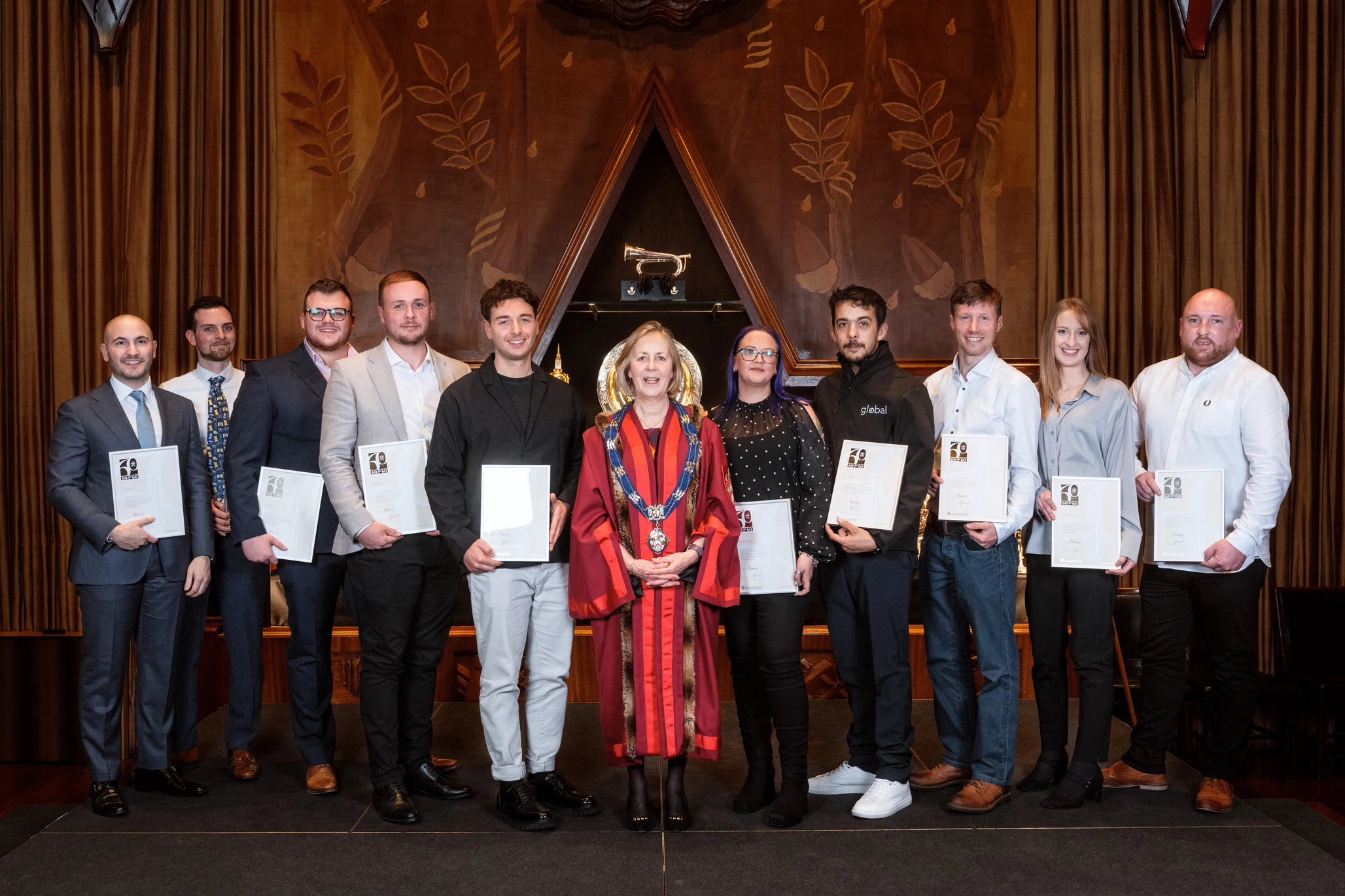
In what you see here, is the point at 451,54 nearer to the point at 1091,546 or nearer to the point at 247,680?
the point at 247,680

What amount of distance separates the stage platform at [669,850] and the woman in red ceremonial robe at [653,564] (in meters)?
0.27

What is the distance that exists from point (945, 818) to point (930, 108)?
3.80 m

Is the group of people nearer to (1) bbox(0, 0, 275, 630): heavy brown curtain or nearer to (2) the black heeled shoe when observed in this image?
(2) the black heeled shoe

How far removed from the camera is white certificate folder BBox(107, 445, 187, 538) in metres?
3.38

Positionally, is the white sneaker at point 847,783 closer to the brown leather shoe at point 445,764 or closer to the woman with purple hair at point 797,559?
the woman with purple hair at point 797,559

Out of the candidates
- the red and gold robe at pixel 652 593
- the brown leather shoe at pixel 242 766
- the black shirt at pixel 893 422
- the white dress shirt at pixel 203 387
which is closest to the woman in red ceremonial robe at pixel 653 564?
the red and gold robe at pixel 652 593

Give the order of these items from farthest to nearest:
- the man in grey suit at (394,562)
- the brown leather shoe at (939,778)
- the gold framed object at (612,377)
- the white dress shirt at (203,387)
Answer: the gold framed object at (612,377)
the white dress shirt at (203,387)
the brown leather shoe at (939,778)
the man in grey suit at (394,562)

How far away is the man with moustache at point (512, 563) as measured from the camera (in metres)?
3.08

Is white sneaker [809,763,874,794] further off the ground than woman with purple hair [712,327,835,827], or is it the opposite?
woman with purple hair [712,327,835,827]

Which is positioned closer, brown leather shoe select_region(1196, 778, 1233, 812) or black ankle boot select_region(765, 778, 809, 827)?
black ankle boot select_region(765, 778, 809, 827)

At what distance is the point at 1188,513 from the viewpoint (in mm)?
3318

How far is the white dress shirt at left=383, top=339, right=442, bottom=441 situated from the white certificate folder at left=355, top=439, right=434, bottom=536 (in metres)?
0.16

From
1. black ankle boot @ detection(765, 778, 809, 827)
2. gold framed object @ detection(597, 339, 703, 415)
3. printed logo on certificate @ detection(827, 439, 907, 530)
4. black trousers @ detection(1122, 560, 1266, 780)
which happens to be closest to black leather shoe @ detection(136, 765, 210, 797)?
black ankle boot @ detection(765, 778, 809, 827)

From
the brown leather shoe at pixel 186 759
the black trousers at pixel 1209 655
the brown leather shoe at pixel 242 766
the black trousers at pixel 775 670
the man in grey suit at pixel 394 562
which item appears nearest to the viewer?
the black trousers at pixel 775 670
